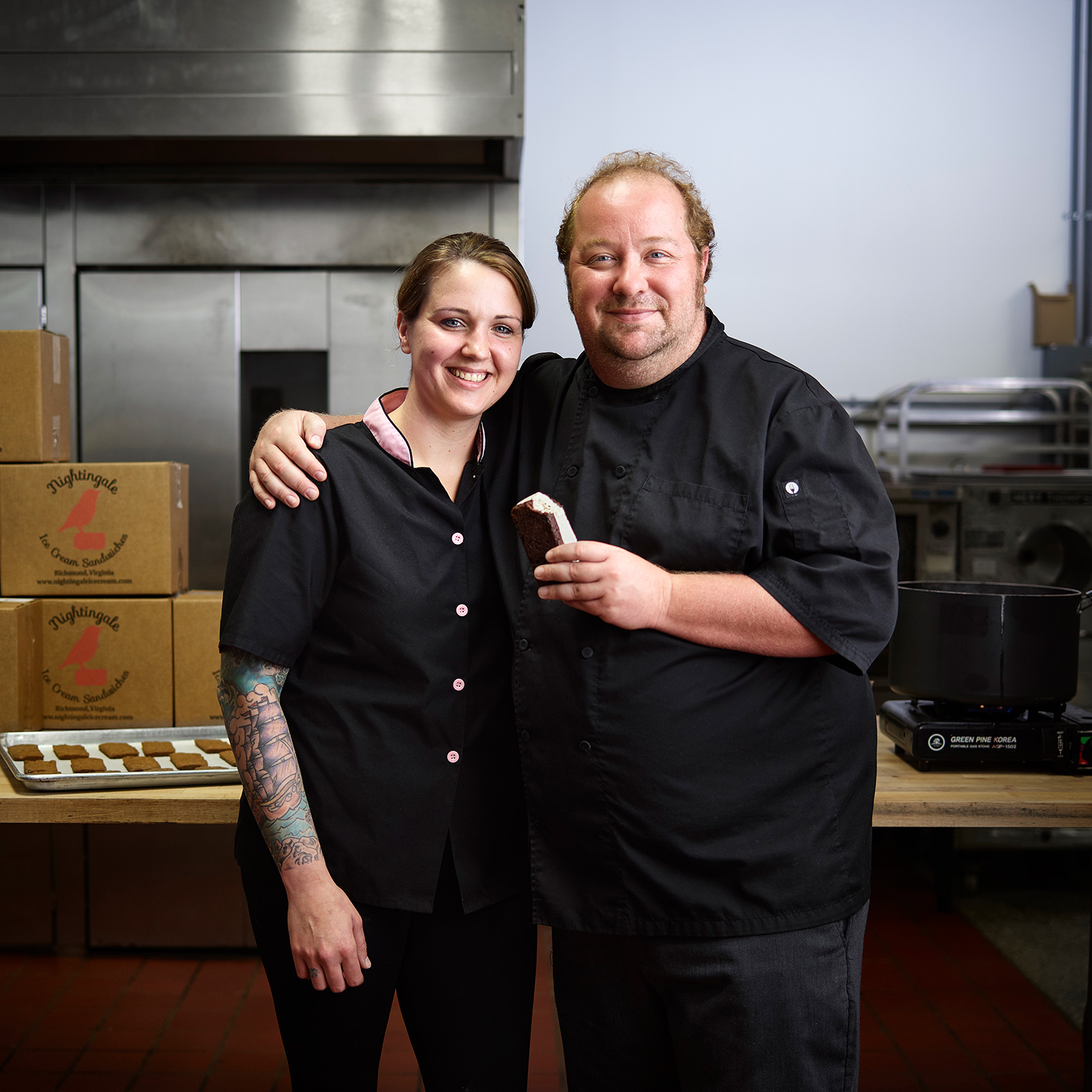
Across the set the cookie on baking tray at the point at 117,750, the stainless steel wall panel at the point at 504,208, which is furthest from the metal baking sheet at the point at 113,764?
→ the stainless steel wall panel at the point at 504,208

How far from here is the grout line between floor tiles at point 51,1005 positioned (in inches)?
100

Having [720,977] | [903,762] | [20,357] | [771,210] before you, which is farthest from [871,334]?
[720,977]

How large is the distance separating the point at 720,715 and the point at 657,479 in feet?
1.08

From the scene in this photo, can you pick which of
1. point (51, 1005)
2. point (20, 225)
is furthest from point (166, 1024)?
point (20, 225)

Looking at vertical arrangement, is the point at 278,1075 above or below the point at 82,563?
below

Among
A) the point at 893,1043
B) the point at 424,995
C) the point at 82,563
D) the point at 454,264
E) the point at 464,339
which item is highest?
the point at 454,264

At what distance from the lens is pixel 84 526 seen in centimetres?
252

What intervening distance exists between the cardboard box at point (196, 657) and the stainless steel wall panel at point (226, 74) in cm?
149

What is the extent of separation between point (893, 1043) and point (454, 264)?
2338mm

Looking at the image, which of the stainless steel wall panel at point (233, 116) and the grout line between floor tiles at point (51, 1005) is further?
the stainless steel wall panel at point (233, 116)

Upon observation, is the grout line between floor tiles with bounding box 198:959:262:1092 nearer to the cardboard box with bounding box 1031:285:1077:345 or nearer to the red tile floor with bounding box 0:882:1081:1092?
the red tile floor with bounding box 0:882:1081:1092

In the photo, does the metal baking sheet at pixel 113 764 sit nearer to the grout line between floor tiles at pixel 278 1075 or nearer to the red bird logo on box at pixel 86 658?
the red bird logo on box at pixel 86 658

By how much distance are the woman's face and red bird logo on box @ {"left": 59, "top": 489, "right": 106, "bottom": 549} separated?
1471 millimetres

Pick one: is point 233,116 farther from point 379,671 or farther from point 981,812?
point 981,812
